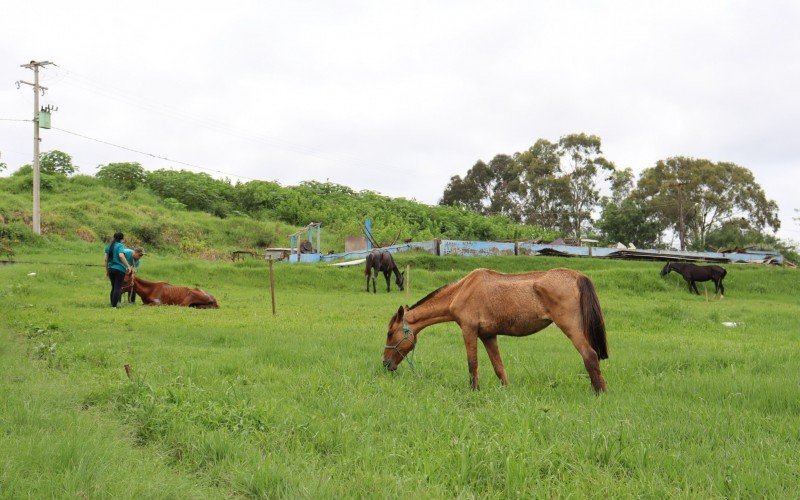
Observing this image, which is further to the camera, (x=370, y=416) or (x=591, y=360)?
(x=591, y=360)

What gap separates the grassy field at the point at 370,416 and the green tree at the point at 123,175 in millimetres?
35606

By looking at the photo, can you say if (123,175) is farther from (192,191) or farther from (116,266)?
(116,266)

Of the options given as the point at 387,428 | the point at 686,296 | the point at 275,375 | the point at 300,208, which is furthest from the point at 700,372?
the point at 300,208

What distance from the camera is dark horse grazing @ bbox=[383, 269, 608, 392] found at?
6988mm

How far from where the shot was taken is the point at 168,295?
16.8 m

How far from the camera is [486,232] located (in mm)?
50250

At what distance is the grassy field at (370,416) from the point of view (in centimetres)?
400

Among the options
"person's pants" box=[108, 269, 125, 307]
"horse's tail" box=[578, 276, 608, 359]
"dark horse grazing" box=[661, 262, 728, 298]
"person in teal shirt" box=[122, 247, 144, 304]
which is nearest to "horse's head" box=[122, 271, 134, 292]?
"person in teal shirt" box=[122, 247, 144, 304]

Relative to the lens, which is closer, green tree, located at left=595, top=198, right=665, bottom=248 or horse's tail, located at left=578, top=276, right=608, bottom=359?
horse's tail, located at left=578, top=276, right=608, bottom=359

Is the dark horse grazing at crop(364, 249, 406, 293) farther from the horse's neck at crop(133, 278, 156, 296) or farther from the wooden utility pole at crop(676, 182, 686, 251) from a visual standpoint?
the wooden utility pole at crop(676, 182, 686, 251)

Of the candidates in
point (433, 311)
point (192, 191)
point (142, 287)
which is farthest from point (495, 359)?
point (192, 191)

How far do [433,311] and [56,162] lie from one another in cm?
4431

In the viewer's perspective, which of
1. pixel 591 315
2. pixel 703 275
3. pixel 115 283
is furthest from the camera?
pixel 703 275

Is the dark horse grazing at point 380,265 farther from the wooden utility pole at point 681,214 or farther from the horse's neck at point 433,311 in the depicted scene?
the wooden utility pole at point 681,214
